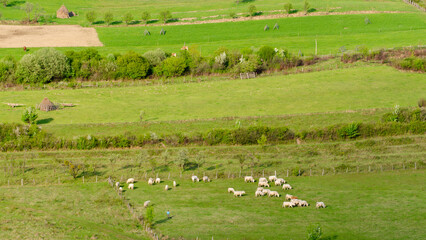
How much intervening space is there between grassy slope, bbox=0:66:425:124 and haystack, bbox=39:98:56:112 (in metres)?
1.74

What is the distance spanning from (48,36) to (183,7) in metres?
48.1

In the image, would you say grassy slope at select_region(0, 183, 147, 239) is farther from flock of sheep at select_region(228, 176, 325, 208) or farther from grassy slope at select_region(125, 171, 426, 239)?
flock of sheep at select_region(228, 176, 325, 208)

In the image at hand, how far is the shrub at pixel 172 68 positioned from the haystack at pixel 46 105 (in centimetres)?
2562

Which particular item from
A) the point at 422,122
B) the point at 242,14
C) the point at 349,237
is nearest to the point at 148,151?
the point at 349,237

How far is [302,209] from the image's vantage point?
55.4m

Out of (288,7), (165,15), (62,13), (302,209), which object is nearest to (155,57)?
(165,15)

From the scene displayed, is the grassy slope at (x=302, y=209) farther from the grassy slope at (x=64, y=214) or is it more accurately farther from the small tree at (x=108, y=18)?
the small tree at (x=108, y=18)

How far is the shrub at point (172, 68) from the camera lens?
10962cm

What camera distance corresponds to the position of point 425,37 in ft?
410

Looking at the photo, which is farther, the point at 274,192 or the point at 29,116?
the point at 29,116

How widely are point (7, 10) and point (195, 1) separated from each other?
194ft

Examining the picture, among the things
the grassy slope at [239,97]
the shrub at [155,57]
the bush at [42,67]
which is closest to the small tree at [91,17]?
the bush at [42,67]

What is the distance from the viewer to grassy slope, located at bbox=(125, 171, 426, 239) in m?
50.3

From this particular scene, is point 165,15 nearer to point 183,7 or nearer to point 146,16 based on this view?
point 146,16
